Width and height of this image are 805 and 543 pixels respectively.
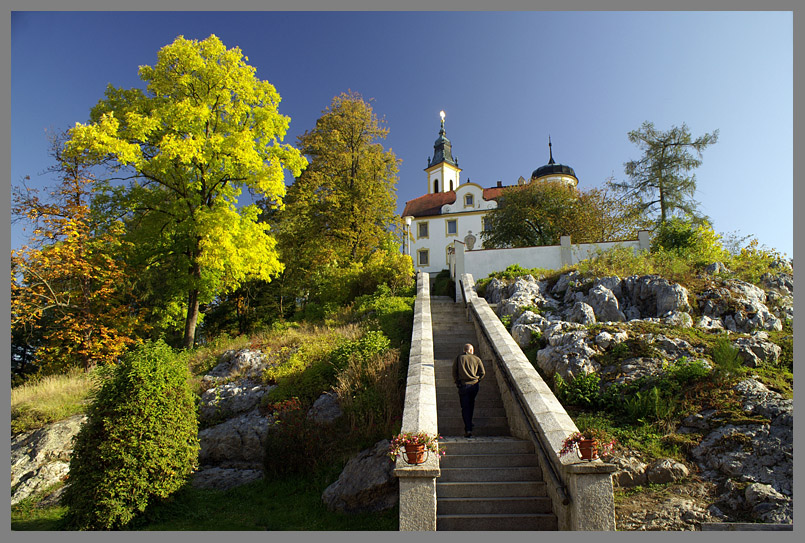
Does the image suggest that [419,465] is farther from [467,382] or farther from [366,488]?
[467,382]

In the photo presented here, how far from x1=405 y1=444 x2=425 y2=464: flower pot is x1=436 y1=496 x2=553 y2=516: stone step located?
39.7 inches

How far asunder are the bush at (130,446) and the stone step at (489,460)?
377 centimetres

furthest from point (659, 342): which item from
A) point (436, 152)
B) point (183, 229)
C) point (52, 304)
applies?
point (436, 152)

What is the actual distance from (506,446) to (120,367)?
5.74m

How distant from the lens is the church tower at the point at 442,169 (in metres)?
58.4

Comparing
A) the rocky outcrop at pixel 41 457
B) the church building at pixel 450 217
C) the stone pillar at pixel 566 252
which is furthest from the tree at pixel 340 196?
the church building at pixel 450 217

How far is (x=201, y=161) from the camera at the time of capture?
1390 cm

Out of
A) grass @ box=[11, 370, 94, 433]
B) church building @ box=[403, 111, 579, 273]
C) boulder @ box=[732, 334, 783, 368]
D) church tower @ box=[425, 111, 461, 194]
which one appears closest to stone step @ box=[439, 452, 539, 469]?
boulder @ box=[732, 334, 783, 368]

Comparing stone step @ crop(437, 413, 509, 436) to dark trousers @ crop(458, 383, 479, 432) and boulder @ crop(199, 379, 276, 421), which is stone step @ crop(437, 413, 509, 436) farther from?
boulder @ crop(199, 379, 276, 421)

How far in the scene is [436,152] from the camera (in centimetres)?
6147

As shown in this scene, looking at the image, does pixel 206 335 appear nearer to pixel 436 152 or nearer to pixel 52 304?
pixel 52 304

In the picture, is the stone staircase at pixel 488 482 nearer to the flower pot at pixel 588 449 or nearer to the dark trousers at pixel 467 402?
the dark trousers at pixel 467 402

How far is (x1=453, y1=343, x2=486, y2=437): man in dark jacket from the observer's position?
7.48 meters

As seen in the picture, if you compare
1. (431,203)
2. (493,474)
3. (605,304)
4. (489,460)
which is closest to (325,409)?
(489,460)
